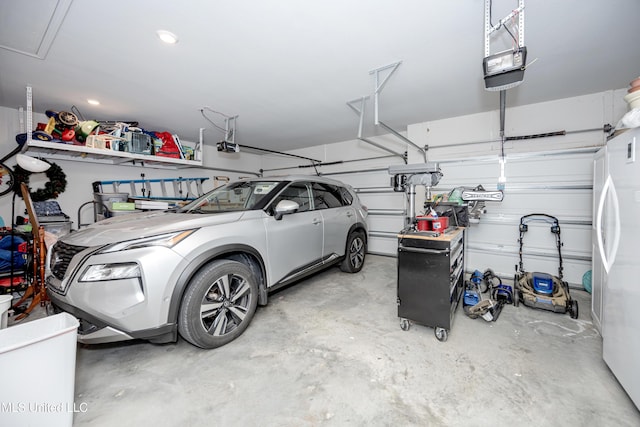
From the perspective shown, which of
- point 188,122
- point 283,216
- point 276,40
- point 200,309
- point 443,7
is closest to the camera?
point 443,7

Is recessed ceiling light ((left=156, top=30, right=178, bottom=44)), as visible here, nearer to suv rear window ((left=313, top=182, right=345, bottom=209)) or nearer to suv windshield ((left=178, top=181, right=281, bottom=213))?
suv windshield ((left=178, top=181, right=281, bottom=213))

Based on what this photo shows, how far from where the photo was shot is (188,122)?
180 inches

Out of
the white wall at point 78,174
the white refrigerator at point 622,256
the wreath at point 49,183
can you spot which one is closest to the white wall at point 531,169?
the white refrigerator at point 622,256

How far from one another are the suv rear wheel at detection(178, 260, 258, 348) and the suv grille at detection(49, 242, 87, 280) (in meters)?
0.89

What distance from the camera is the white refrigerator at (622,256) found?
61.3 inches

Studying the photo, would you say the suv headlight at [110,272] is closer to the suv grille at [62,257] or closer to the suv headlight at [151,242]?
the suv headlight at [151,242]

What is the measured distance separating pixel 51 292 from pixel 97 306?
1.90ft

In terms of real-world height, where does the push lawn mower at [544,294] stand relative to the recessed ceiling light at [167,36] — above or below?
below

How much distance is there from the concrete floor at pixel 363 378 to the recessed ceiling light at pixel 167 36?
2.76m

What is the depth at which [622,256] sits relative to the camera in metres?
1.74

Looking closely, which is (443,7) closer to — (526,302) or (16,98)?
(526,302)

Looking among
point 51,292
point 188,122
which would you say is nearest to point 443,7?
point 51,292

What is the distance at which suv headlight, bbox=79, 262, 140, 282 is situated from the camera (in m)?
1.73

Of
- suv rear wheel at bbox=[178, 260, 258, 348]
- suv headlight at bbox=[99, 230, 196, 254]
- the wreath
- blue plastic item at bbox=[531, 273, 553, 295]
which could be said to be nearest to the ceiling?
the wreath
